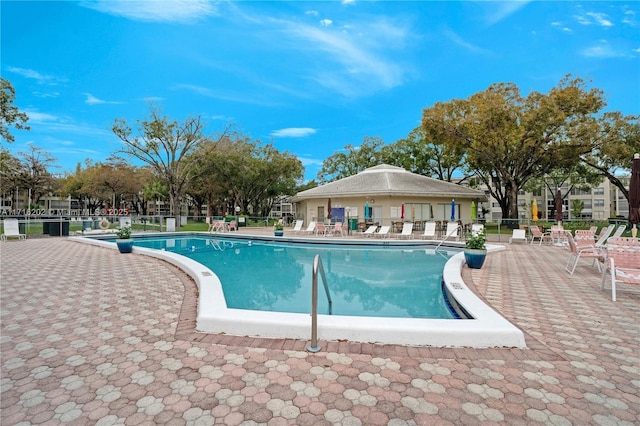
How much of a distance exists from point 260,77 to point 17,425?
22576mm

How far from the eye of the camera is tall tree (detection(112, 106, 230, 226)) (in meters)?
25.8

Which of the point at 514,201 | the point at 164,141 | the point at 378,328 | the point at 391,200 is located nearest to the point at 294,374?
the point at 378,328

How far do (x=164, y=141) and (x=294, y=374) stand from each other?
91.3 feet

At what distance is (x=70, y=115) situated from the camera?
130 feet

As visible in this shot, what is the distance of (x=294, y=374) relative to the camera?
2.55 meters

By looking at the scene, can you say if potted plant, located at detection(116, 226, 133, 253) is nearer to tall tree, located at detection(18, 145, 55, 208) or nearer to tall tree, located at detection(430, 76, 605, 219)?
tall tree, located at detection(430, 76, 605, 219)

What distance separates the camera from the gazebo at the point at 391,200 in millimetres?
21453

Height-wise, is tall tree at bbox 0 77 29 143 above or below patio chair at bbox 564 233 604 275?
above

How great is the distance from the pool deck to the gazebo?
16434 millimetres

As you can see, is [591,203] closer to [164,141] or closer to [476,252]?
[476,252]

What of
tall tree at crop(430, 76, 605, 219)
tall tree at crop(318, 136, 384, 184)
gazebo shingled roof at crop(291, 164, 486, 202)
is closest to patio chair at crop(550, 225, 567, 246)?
tall tree at crop(430, 76, 605, 219)

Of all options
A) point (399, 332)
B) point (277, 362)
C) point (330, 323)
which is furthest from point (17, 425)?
point (399, 332)

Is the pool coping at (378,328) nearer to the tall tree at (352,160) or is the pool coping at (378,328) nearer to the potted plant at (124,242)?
the potted plant at (124,242)

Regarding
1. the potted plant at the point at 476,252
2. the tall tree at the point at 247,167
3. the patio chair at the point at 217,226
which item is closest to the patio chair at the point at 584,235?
the potted plant at the point at 476,252
